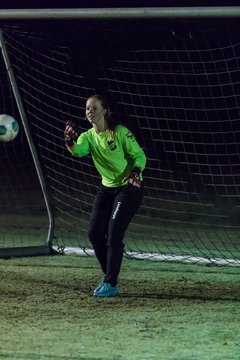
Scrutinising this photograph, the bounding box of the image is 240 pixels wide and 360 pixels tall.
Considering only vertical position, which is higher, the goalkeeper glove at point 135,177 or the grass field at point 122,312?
the goalkeeper glove at point 135,177

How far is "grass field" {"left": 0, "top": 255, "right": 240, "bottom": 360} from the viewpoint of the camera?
17.9 feet

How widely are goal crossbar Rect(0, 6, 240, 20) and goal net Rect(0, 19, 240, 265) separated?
648 millimetres

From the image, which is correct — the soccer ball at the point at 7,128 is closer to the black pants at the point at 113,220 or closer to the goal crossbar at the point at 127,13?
the goal crossbar at the point at 127,13

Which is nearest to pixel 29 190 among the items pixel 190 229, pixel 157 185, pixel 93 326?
pixel 157 185

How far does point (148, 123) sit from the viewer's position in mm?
12734

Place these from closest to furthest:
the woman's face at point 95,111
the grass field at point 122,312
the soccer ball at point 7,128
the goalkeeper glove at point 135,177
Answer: the grass field at point 122,312, the goalkeeper glove at point 135,177, the woman's face at point 95,111, the soccer ball at point 7,128

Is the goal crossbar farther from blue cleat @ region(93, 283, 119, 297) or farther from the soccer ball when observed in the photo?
blue cleat @ region(93, 283, 119, 297)

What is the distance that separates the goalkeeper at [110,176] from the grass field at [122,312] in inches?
16.5

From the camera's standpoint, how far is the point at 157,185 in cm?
1491

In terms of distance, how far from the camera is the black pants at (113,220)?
7.15m

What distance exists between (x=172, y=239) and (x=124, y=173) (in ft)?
11.5

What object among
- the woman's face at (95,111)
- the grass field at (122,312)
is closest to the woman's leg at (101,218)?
the grass field at (122,312)

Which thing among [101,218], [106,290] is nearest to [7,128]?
[101,218]

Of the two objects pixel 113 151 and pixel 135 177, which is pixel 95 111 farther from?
pixel 135 177
